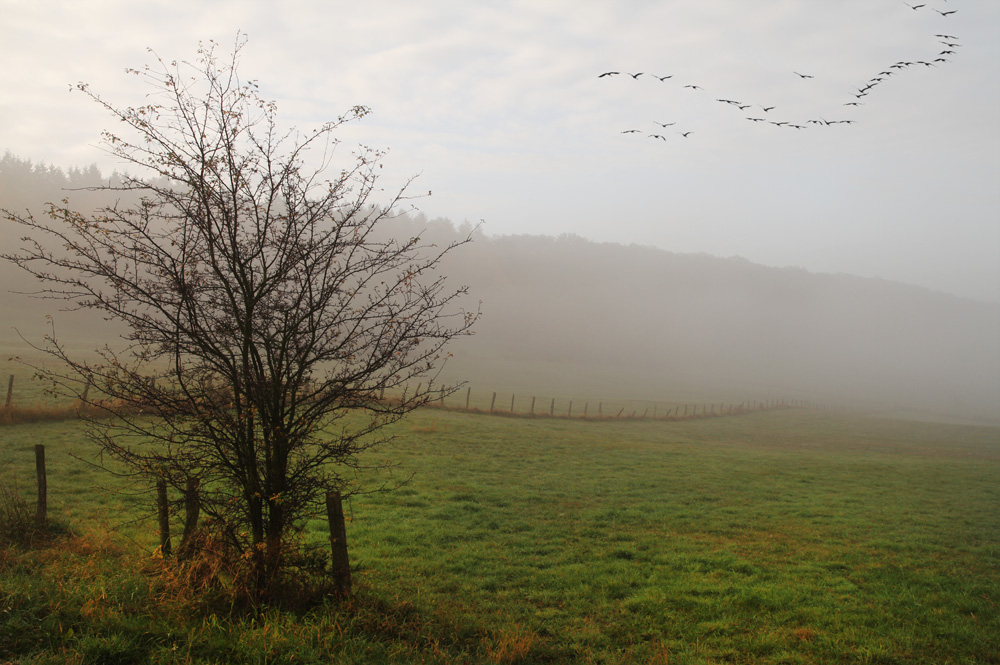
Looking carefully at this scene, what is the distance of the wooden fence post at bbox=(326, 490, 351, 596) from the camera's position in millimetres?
6781

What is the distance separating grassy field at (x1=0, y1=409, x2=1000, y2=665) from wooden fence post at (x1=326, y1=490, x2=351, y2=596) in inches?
9.8

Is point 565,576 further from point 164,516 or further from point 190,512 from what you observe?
point 164,516

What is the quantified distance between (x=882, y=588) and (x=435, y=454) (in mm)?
15121

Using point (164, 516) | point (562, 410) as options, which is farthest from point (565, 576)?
point (562, 410)

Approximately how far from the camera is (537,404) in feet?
181

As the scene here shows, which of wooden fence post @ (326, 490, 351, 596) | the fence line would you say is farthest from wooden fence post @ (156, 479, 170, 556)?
the fence line

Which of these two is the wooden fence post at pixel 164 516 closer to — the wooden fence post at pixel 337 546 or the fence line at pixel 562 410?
the wooden fence post at pixel 337 546

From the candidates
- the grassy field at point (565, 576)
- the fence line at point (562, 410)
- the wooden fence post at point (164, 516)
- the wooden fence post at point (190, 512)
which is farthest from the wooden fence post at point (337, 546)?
the fence line at point (562, 410)

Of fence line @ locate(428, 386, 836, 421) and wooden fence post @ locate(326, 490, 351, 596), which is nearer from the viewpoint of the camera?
wooden fence post @ locate(326, 490, 351, 596)

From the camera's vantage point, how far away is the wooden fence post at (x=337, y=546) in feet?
22.2

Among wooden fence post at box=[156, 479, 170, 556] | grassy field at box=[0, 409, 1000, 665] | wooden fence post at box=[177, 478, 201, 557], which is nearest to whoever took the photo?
grassy field at box=[0, 409, 1000, 665]

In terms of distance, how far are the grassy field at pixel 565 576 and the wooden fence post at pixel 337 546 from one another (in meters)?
0.25

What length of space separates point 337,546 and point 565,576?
434cm

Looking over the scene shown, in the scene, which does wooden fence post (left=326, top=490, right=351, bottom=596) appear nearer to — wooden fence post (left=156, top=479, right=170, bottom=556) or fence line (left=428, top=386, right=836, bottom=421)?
wooden fence post (left=156, top=479, right=170, bottom=556)
